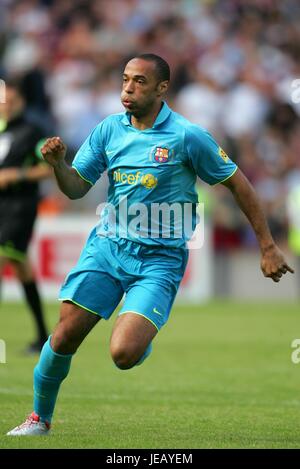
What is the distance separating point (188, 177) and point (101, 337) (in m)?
6.34

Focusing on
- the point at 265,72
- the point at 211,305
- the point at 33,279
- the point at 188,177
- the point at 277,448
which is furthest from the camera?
the point at 265,72

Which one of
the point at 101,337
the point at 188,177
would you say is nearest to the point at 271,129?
the point at 101,337

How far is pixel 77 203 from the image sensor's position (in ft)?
58.4

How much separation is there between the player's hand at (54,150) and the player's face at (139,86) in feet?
1.83

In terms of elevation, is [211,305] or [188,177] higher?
[188,177]

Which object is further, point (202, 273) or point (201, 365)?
point (202, 273)

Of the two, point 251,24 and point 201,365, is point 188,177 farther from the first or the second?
point 251,24

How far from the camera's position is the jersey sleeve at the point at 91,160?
6625mm

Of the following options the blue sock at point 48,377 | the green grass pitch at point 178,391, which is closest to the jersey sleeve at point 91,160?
the blue sock at point 48,377

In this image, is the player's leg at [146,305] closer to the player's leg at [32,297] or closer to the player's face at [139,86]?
the player's face at [139,86]

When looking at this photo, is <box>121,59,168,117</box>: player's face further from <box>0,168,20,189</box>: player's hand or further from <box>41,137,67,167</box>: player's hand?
<box>0,168,20,189</box>: player's hand

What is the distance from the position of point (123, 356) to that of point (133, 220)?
898mm

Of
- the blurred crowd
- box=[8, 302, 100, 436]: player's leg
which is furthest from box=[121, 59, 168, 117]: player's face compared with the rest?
the blurred crowd

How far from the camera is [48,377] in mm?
6461
